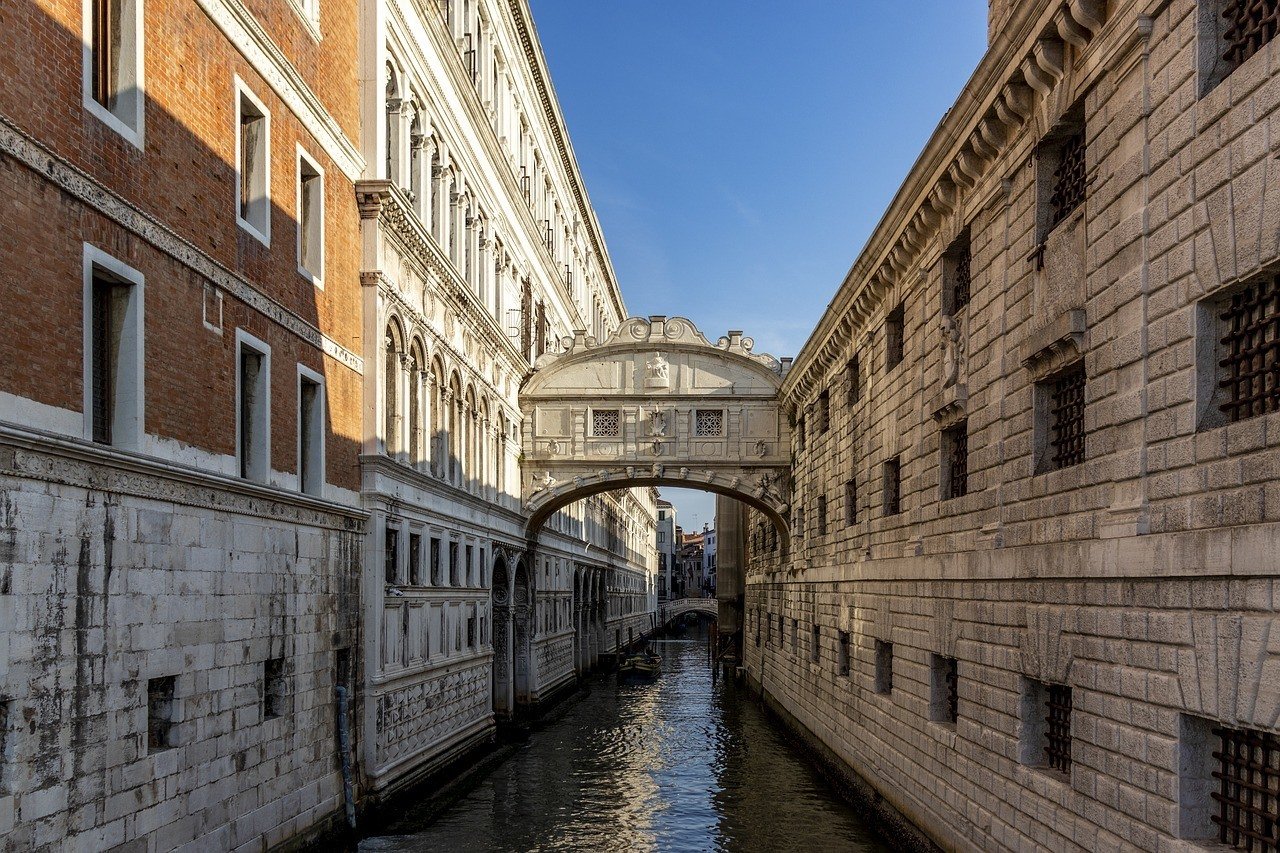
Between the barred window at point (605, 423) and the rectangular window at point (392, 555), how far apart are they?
12.8 metres

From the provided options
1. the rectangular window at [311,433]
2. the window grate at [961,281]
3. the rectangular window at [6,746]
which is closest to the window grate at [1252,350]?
the window grate at [961,281]

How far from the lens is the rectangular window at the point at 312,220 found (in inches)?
643

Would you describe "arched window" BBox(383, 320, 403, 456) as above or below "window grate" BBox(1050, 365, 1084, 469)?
above

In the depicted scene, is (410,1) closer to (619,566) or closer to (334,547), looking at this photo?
(334,547)

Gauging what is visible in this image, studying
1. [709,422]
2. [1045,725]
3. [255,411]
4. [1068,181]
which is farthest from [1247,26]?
[709,422]

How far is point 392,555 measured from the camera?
19188 millimetres

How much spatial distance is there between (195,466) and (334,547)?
15.3 ft

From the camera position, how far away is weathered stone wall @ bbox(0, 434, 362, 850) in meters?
9.19

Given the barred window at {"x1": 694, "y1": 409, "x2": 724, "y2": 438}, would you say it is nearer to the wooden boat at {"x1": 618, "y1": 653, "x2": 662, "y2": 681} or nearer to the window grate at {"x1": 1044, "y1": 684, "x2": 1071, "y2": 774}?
the wooden boat at {"x1": 618, "y1": 653, "x2": 662, "y2": 681}

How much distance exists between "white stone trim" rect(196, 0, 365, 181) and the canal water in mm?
9603

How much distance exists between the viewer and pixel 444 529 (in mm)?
22688

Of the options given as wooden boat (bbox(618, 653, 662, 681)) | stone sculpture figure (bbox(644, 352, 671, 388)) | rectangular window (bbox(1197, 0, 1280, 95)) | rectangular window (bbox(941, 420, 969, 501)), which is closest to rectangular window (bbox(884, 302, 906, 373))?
rectangular window (bbox(941, 420, 969, 501))

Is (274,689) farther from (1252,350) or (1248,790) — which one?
(1252,350)

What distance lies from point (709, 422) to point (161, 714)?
21452 mm
